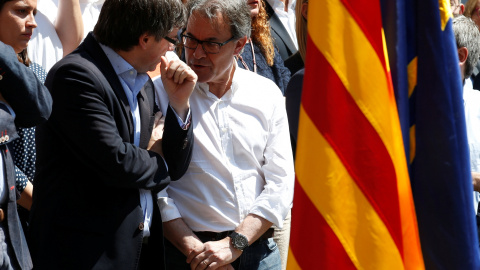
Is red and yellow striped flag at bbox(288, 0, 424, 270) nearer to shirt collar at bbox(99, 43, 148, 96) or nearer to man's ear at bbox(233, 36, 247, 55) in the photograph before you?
shirt collar at bbox(99, 43, 148, 96)

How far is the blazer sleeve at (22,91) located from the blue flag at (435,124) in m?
1.29

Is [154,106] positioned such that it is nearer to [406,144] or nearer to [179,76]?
[179,76]

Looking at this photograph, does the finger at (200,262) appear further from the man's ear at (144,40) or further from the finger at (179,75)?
the man's ear at (144,40)

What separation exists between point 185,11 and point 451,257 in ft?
5.23

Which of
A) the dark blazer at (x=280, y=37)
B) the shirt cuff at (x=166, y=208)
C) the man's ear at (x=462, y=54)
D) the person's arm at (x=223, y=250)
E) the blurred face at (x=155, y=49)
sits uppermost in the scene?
the blurred face at (x=155, y=49)

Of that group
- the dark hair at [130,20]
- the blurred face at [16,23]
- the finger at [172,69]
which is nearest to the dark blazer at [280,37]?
the blurred face at [16,23]

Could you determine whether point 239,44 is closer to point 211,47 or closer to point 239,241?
point 211,47

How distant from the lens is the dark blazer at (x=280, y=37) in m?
5.74

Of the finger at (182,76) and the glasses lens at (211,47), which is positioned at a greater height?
the glasses lens at (211,47)

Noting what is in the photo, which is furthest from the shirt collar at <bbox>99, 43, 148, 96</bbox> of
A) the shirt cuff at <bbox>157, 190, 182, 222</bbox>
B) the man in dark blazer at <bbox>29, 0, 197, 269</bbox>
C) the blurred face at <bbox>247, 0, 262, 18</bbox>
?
the blurred face at <bbox>247, 0, 262, 18</bbox>

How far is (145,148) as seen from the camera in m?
3.46

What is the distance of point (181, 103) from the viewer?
3.46 m

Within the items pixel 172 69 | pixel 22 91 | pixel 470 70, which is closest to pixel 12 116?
pixel 22 91

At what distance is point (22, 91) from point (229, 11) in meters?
1.17
